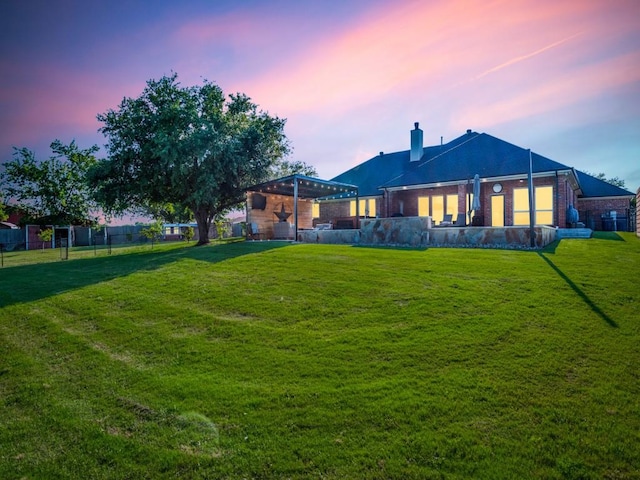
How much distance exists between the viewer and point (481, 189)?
1886cm

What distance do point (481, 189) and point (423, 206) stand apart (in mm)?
3501

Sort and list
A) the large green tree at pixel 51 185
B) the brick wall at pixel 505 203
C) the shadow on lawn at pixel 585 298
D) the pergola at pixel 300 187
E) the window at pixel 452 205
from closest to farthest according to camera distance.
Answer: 1. the shadow on lawn at pixel 585 298
2. the pergola at pixel 300 187
3. the brick wall at pixel 505 203
4. the window at pixel 452 205
5. the large green tree at pixel 51 185

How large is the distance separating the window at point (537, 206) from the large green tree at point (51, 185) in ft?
133

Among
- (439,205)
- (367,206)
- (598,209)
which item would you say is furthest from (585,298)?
(598,209)

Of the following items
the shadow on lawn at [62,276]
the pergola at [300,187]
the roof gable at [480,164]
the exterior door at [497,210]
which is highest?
the roof gable at [480,164]

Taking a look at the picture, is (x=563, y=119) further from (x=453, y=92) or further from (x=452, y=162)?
(x=452, y=162)

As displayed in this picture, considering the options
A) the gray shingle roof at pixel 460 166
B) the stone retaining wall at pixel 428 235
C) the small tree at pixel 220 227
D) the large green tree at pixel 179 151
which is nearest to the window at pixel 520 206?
the gray shingle roof at pixel 460 166

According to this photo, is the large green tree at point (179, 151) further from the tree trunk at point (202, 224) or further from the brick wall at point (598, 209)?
the brick wall at point (598, 209)

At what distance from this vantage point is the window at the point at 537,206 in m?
17.2

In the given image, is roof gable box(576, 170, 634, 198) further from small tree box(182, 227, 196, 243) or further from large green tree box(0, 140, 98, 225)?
large green tree box(0, 140, 98, 225)

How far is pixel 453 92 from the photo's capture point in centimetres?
1359

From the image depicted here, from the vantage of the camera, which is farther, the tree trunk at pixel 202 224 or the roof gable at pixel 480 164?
the tree trunk at pixel 202 224

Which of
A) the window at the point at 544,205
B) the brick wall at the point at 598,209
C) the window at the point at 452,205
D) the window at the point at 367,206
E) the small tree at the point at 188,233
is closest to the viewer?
the window at the point at 544,205

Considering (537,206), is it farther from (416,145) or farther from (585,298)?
(585,298)
